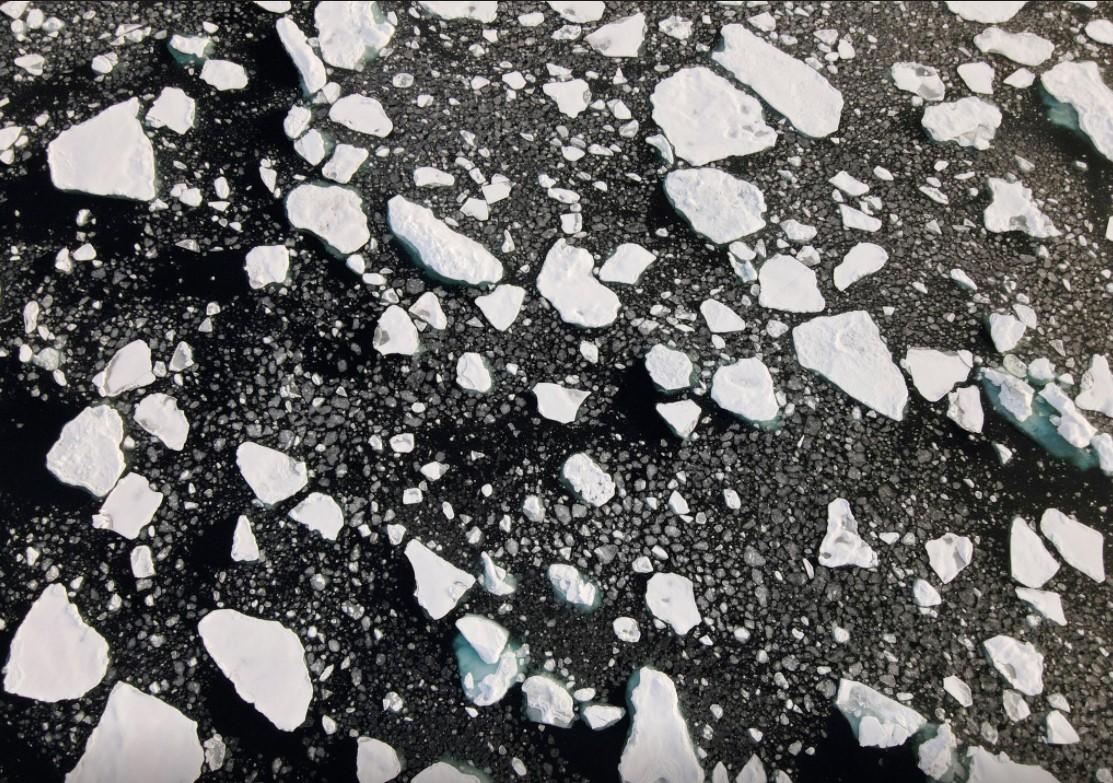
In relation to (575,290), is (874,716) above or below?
below

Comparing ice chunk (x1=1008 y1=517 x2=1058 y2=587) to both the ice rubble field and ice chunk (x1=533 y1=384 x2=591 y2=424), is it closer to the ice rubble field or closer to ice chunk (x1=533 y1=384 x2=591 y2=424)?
the ice rubble field

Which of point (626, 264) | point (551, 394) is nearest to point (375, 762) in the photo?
point (551, 394)

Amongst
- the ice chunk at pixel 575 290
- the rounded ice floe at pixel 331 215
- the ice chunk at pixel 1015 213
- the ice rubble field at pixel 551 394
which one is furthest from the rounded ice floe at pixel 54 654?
the ice chunk at pixel 1015 213

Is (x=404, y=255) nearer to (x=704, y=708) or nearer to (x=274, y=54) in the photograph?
(x=274, y=54)

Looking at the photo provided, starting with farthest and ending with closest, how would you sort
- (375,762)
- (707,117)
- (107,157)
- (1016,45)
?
1. (1016,45)
2. (707,117)
3. (107,157)
4. (375,762)

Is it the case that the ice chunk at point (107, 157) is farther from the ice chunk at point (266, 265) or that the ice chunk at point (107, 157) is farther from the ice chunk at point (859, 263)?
the ice chunk at point (859, 263)

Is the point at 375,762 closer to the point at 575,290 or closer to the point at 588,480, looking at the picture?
the point at 588,480
